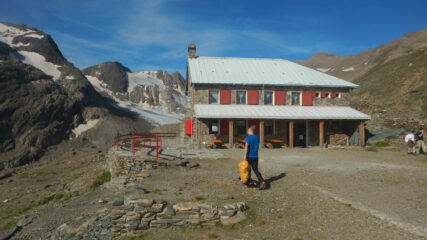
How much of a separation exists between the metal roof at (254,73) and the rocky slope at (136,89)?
1379 inches

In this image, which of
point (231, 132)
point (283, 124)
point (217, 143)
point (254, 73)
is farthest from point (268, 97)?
point (217, 143)

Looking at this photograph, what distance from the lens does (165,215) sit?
6.52m

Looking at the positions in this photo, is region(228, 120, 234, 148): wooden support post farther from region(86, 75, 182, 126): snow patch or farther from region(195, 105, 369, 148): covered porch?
region(86, 75, 182, 126): snow patch

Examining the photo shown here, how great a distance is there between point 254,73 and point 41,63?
45.3 metres

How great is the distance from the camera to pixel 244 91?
2055cm

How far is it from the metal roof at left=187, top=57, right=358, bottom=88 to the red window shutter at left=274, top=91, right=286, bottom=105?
0.79 meters

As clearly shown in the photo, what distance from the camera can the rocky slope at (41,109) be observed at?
31.0m

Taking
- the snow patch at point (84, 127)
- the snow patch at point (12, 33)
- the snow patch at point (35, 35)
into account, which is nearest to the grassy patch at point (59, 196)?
the snow patch at point (84, 127)

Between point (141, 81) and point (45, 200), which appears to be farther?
point (141, 81)

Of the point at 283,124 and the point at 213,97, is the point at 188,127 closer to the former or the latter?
the point at 213,97

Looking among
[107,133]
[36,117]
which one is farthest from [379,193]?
[36,117]

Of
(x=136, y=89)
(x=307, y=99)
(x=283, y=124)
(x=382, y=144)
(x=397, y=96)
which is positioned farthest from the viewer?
(x=136, y=89)

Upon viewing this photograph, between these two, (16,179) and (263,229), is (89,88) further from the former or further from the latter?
(263,229)

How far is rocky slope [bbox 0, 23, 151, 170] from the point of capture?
102 ft
